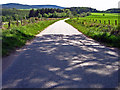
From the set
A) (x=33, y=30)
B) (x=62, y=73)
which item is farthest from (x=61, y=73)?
(x=33, y=30)

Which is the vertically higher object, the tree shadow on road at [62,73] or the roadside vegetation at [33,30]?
the roadside vegetation at [33,30]

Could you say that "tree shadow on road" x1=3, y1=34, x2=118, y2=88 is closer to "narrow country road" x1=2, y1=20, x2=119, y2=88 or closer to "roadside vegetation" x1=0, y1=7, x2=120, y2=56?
"narrow country road" x1=2, y1=20, x2=119, y2=88

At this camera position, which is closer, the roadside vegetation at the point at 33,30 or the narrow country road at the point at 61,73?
the narrow country road at the point at 61,73

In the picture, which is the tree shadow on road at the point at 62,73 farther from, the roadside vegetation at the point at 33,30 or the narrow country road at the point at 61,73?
the roadside vegetation at the point at 33,30

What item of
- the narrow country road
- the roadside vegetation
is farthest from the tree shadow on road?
the roadside vegetation

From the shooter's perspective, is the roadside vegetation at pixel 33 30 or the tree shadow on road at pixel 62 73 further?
the roadside vegetation at pixel 33 30

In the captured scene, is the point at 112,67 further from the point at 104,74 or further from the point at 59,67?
the point at 59,67

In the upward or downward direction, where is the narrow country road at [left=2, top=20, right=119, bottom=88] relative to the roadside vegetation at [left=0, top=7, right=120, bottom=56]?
downward

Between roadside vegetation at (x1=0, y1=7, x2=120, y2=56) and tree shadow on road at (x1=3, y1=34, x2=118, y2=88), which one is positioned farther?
roadside vegetation at (x1=0, y1=7, x2=120, y2=56)

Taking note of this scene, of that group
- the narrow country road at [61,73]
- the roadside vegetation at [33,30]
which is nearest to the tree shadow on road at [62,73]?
the narrow country road at [61,73]

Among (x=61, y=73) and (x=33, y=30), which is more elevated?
(x=33, y=30)

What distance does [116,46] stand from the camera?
980 cm

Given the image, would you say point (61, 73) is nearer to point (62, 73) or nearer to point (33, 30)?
point (62, 73)

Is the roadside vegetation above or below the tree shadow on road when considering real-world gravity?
above
